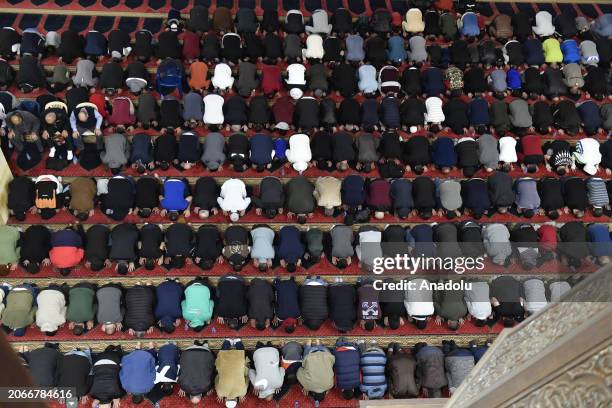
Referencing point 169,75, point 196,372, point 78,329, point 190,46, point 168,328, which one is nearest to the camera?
point 196,372

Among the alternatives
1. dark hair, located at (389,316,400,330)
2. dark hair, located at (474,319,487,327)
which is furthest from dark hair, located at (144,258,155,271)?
dark hair, located at (474,319,487,327)

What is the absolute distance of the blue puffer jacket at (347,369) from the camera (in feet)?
22.4

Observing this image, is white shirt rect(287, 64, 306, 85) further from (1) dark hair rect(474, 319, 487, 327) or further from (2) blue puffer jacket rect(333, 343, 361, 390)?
(1) dark hair rect(474, 319, 487, 327)

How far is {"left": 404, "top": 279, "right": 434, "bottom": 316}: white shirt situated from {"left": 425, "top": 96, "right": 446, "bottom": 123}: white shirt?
2.91 meters

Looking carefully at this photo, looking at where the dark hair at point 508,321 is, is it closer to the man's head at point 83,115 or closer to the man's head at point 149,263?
the man's head at point 149,263

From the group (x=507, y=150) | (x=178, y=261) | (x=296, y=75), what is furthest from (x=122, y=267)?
(x=507, y=150)

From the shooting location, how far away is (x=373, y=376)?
6840 millimetres

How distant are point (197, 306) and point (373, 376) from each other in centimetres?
259

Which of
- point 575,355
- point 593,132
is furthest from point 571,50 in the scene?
point 575,355

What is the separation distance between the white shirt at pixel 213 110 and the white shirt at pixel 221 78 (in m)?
0.29

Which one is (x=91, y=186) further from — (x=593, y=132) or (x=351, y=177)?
(x=593, y=132)

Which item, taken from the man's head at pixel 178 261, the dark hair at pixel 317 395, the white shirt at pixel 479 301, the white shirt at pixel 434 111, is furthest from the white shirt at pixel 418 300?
the man's head at pixel 178 261

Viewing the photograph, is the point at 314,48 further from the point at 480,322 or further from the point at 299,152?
the point at 480,322

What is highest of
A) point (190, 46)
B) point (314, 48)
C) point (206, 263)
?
point (314, 48)
